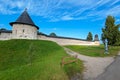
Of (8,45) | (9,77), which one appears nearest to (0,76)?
(9,77)

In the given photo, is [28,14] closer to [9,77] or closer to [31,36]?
[31,36]

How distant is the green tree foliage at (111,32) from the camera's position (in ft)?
112

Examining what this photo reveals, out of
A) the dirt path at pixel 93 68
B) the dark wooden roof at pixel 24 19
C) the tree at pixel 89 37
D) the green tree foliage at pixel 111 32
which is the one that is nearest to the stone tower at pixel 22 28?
the dark wooden roof at pixel 24 19

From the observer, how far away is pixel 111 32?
114 feet

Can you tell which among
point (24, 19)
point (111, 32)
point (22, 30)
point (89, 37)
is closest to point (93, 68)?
point (111, 32)

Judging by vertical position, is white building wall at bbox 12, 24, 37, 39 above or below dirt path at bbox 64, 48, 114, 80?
above

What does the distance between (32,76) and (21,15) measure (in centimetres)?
3262

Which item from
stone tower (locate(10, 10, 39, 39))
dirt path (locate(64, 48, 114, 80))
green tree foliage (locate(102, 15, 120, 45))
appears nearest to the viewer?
dirt path (locate(64, 48, 114, 80))

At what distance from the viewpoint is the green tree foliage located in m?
34.2

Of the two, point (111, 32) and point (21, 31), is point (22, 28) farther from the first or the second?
point (111, 32)

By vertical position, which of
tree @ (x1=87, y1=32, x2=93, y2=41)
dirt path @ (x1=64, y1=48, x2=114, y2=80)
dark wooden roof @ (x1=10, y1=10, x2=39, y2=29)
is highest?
dark wooden roof @ (x1=10, y1=10, x2=39, y2=29)

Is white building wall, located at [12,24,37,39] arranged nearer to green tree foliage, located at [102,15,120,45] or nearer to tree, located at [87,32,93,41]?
green tree foliage, located at [102,15,120,45]

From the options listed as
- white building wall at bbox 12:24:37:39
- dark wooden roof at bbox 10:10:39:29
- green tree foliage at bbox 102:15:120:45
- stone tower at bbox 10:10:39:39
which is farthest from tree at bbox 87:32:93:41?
white building wall at bbox 12:24:37:39

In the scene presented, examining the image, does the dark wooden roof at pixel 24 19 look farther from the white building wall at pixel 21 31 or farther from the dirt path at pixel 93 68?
the dirt path at pixel 93 68
